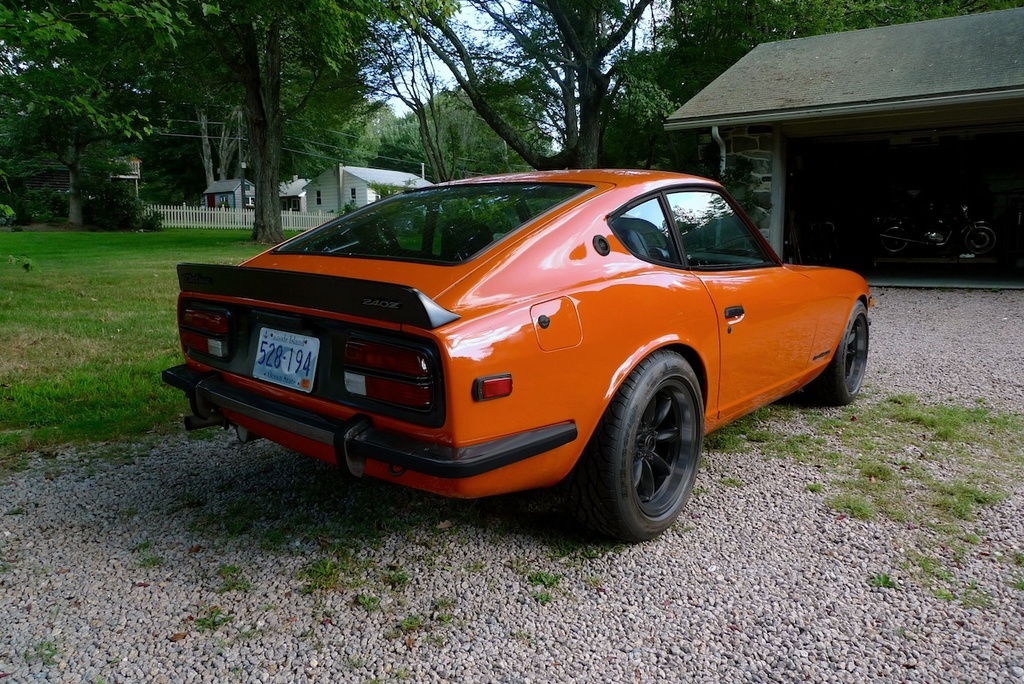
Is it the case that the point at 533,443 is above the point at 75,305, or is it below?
below

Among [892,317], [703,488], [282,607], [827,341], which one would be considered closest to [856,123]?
[892,317]

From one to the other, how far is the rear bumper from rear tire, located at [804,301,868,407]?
105 inches

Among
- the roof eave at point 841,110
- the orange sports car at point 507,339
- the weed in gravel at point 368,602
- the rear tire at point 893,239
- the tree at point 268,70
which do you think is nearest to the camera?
the orange sports car at point 507,339

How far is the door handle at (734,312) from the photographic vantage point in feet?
10.2

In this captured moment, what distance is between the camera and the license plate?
2.43 m

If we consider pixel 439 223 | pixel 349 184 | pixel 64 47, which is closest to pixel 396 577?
pixel 439 223

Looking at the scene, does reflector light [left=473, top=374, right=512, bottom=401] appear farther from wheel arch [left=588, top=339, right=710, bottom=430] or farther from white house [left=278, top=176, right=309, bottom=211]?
white house [left=278, top=176, right=309, bottom=211]

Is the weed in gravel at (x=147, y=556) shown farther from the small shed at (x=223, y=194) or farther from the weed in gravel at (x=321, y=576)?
the small shed at (x=223, y=194)

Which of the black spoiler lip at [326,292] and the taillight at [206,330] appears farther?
the taillight at [206,330]

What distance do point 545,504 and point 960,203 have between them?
15.3 meters

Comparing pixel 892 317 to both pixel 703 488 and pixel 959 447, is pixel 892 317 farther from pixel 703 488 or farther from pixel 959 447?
pixel 703 488

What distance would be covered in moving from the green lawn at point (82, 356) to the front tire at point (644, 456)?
9.03 ft

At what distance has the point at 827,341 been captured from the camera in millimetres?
4141

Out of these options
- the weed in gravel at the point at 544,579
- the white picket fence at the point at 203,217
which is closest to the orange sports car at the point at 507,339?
the weed in gravel at the point at 544,579
